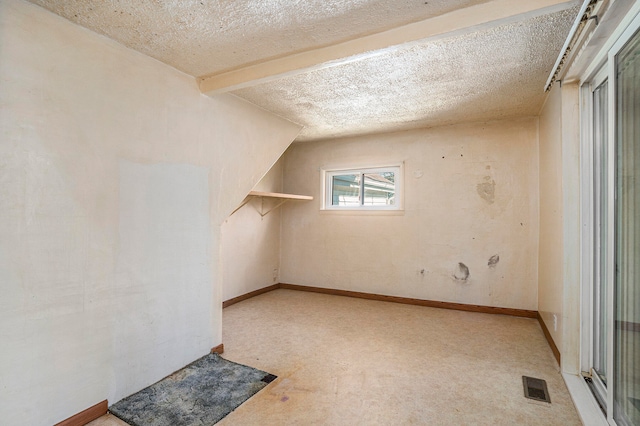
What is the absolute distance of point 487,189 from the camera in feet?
12.1

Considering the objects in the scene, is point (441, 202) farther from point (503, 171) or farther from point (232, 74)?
point (232, 74)

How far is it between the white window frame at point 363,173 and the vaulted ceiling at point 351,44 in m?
1.31

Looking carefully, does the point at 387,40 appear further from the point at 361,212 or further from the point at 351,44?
the point at 361,212

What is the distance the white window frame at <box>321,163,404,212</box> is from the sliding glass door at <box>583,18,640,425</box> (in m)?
2.33

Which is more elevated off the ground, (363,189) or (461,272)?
(363,189)

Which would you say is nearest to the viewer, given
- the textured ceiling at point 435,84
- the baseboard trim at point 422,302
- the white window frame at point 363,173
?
the textured ceiling at point 435,84

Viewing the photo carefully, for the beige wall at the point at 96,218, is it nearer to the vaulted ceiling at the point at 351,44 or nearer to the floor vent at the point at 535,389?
the vaulted ceiling at the point at 351,44

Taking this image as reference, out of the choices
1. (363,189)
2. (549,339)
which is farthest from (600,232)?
(363,189)

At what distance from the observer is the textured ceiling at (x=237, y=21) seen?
1.55 metres

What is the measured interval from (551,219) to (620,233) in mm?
1205

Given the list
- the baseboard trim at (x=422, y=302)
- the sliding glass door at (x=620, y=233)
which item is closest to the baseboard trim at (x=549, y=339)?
the baseboard trim at (x=422, y=302)

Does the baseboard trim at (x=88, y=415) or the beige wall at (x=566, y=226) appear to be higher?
the beige wall at (x=566, y=226)

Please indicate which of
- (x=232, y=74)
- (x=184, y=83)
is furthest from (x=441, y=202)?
(x=184, y=83)

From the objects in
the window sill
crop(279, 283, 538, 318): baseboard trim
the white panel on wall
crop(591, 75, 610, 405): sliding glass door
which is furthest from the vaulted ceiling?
crop(279, 283, 538, 318): baseboard trim
